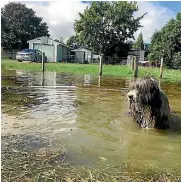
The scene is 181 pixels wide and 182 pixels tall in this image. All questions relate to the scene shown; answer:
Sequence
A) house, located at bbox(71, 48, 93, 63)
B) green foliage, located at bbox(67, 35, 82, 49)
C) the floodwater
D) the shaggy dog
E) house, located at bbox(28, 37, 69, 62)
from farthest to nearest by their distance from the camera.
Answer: green foliage, located at bbox(67, 35, 82, 49), house, located at bbox(71, 48, 93, 63), house, located at bbox(28, 37, 69, 62), the shaggy dog, the floodwater

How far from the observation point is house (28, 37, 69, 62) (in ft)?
173

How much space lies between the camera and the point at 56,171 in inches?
179

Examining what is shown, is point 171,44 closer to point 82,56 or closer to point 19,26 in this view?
point 82,56

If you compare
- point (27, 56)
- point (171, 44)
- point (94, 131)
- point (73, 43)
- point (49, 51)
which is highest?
point (73, 43)

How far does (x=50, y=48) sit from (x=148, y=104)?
47171 millimetres

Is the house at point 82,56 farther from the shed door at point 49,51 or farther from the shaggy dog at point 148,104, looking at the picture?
the shaggy dog at point 148,104

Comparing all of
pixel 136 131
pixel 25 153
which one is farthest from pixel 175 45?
pixel 25 153

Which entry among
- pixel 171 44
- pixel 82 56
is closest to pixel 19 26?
pixel 82 56

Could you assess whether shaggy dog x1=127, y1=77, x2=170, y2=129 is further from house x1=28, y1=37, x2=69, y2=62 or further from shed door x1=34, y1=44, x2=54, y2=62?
shed door x1=34, y1=44, x2=54, y2=62

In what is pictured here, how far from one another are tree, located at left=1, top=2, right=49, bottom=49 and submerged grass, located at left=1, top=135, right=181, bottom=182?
58.5m

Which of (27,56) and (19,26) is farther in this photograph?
(19,26)

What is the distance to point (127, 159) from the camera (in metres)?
5.28

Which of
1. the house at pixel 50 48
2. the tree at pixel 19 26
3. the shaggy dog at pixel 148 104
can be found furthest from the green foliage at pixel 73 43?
the shaggy dog at pixel 148 104

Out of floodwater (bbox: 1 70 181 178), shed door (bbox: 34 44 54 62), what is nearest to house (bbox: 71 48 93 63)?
shed door (bbox: 34 44 54 62)
